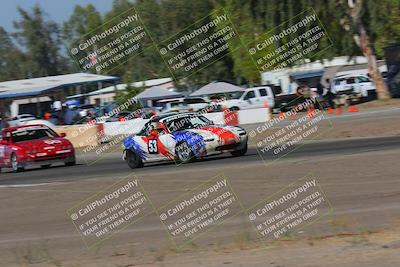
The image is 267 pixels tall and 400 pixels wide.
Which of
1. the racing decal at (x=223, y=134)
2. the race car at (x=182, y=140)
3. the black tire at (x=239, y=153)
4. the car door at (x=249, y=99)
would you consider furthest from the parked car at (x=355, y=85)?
the racing decal at (x=223, y=134)

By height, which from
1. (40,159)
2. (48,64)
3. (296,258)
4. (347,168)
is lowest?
(347,168)

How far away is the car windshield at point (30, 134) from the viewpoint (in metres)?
25.2

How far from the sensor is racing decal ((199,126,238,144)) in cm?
1997

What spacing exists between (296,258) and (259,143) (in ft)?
59.9

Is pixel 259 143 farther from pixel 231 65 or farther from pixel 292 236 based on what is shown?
pixel 231 65

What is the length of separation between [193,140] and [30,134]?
23.8ft

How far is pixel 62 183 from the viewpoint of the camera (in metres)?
19.2

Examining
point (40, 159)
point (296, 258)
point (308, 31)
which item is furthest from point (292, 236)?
point (308, 31)

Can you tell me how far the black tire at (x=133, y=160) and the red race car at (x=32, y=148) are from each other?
146 inches

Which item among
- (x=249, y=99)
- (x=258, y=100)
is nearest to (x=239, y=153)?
(x=258, y=100)

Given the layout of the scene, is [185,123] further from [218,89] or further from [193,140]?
[218,89]

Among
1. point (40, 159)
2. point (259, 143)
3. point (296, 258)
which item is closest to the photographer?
point (296, 258)

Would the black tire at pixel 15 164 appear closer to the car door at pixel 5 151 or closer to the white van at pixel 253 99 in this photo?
the car door at pixel 5 151

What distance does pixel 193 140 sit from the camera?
20250 millimetres
